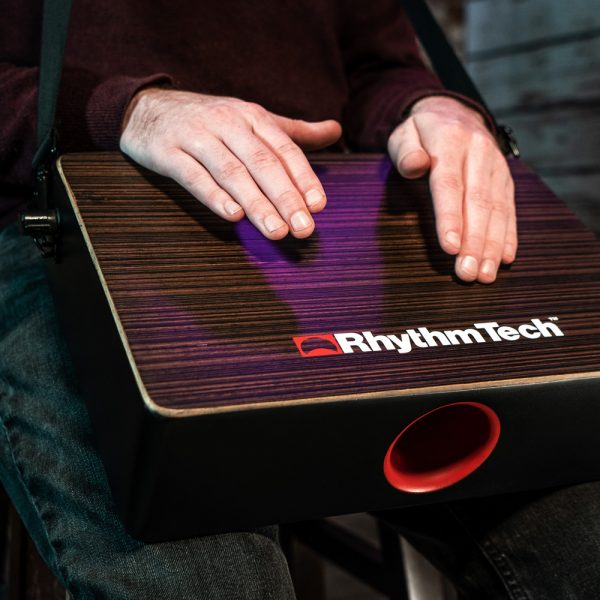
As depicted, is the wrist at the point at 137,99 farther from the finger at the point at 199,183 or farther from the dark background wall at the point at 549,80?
the dark background wall at the point at 549,80

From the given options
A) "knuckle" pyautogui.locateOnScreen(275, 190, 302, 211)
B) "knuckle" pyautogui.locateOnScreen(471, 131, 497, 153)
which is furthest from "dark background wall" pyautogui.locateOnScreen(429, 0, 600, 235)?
"knuckle" pyautogui.locateOnScreen(275, 190, 302, 211)

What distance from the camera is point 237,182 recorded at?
0.53 metres

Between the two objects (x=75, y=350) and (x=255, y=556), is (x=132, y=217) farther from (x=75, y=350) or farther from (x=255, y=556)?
(x=255, y=556)

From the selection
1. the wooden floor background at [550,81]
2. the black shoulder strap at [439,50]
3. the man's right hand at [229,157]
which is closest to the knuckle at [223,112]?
the man's right hand at [229,157]

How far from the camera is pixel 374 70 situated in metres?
0.94

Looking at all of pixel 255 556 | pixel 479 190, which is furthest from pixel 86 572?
pixel 479 190

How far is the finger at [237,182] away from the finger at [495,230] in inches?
5.8

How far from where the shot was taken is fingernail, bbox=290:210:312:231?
52 centimetres

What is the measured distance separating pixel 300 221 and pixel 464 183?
176mm

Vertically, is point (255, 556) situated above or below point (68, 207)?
below

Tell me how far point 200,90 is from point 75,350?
1.06 feet

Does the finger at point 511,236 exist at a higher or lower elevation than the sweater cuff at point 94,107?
lower

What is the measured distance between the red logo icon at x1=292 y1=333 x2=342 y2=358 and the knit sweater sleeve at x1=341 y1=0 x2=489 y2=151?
421 millimetres

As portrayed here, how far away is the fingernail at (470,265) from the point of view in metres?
0.55
